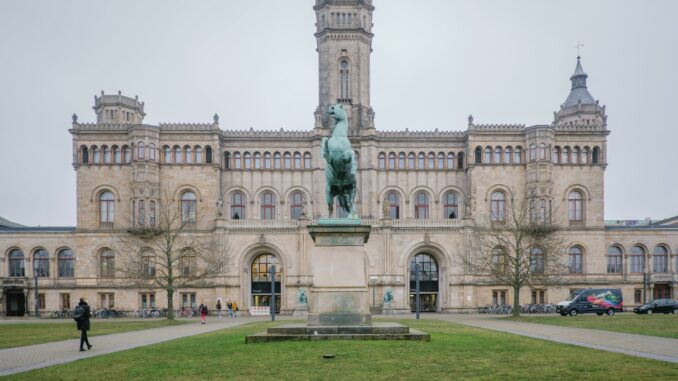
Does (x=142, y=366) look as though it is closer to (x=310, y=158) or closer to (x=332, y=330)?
(x=332, y=330)

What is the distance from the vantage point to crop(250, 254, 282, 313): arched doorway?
198 feet

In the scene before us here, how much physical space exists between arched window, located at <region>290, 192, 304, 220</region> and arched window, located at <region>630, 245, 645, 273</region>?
35792 millimetres

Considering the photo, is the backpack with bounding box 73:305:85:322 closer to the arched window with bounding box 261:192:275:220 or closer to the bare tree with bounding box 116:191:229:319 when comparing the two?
the bare tree with bounding box 116:191:229:319

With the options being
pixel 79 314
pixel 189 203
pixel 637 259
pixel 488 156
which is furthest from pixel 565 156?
pixel 79 314

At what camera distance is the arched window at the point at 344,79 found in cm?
6550

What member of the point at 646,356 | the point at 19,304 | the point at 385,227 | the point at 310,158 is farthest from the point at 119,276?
the point at 646,356

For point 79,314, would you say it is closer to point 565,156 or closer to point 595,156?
point 565,156

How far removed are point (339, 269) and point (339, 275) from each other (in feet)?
0.70

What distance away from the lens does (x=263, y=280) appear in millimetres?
60750

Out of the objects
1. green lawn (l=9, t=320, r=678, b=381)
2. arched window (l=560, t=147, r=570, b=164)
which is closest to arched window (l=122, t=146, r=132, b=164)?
green lawn (l=9, t=320, r=678, b=381)

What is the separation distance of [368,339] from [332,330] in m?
1.28

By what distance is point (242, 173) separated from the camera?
6406 cm

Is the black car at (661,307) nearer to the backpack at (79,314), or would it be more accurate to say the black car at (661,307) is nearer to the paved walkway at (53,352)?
the paved walkway at (53,352)

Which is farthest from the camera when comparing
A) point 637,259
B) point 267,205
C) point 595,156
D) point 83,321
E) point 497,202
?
point 267,205
